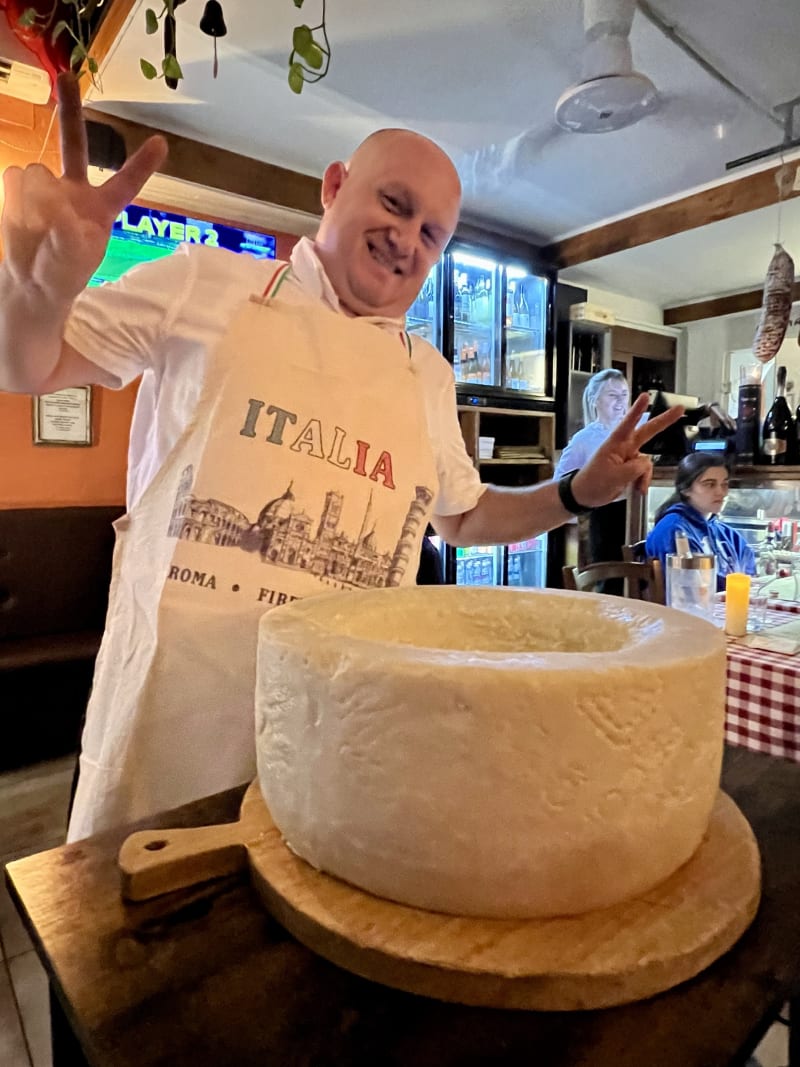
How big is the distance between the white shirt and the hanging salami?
2.03 meters

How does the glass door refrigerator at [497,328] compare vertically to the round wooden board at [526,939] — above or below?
above

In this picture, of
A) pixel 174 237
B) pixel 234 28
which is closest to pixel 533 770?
pixel 234 28

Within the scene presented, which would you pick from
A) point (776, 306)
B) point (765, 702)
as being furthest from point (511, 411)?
point (765, 702)

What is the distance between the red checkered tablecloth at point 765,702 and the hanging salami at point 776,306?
54.2 inches

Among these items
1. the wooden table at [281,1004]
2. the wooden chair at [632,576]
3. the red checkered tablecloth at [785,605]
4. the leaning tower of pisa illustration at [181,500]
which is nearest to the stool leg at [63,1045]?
the wooden table at [281,1004]

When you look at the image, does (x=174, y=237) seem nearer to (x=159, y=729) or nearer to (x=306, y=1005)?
(x=159, y=729)

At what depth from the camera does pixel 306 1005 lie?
0.38m

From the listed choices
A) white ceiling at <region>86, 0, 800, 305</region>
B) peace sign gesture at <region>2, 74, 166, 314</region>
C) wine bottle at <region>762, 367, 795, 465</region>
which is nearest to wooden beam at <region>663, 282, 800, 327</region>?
white ceiling at <region>86, 0, 800, 305</region>

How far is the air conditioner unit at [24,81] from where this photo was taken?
82.7 inches

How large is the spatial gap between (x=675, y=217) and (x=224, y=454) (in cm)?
347

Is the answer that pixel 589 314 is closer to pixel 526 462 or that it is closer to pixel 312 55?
pixel 526 462

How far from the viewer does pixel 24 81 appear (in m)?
2.16

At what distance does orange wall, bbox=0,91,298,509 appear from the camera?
246 cm

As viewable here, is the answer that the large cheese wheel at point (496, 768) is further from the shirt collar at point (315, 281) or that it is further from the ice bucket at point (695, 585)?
the ice bucket at point (695, 585)
